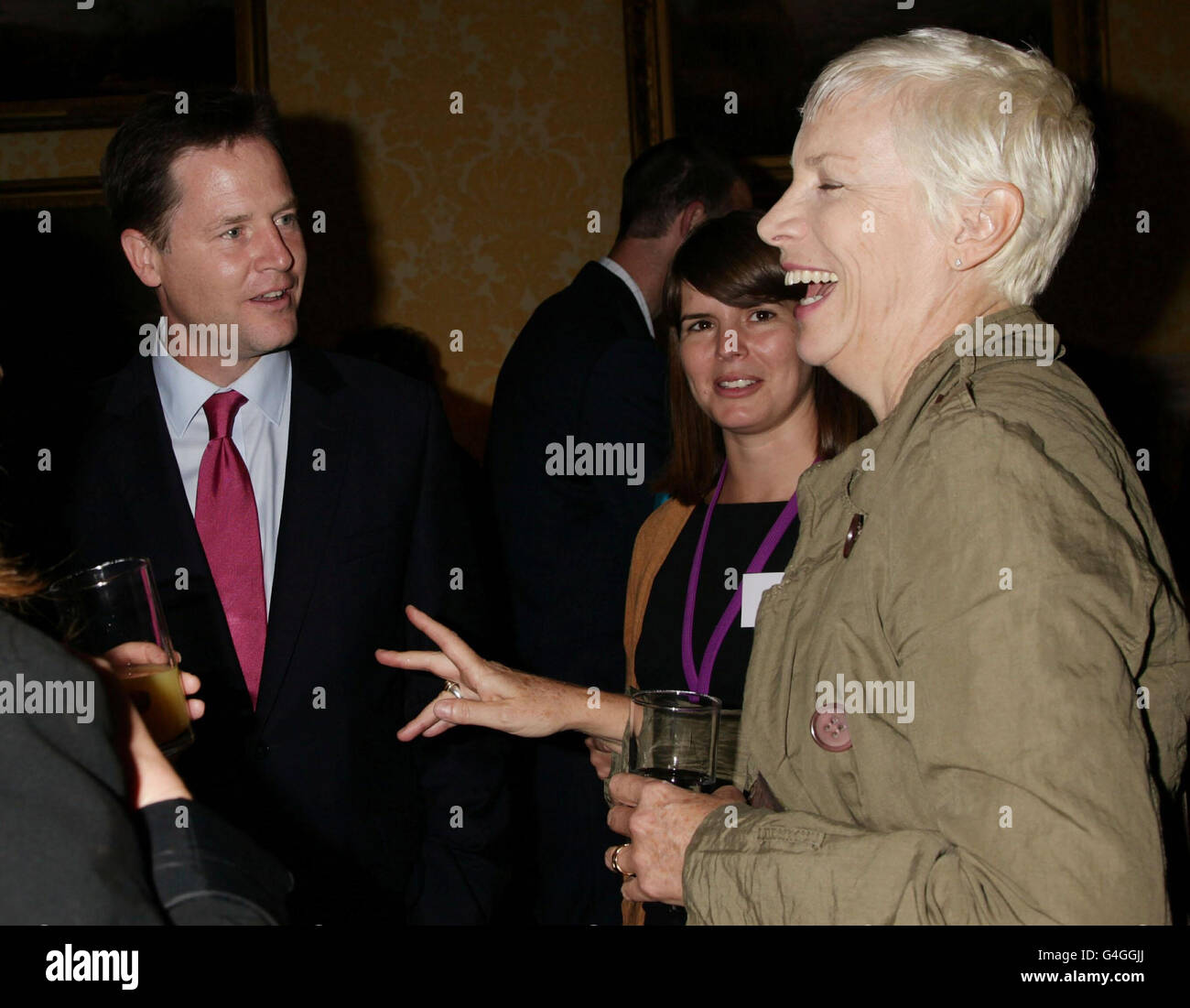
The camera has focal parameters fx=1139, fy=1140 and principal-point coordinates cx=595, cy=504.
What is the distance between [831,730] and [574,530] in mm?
1965

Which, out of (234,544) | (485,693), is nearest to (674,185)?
(234,544)

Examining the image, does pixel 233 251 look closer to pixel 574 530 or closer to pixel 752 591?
pixel 752 591

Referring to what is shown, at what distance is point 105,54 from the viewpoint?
440 cm

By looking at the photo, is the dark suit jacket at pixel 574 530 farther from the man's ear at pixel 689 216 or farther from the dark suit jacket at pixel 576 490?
the man's ear at pixel 689 216

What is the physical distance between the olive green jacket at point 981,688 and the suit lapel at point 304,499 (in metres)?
0.97

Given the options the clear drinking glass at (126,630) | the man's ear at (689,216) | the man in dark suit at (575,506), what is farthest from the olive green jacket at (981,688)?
the man's ear at (689,216)

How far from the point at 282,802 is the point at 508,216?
10.6 ft

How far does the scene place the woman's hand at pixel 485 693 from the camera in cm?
175

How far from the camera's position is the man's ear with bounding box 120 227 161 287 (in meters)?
Answer: 2.15

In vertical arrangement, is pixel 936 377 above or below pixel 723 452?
above

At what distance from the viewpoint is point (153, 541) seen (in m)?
1.96

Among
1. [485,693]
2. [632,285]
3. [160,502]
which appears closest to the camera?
[485,693]
